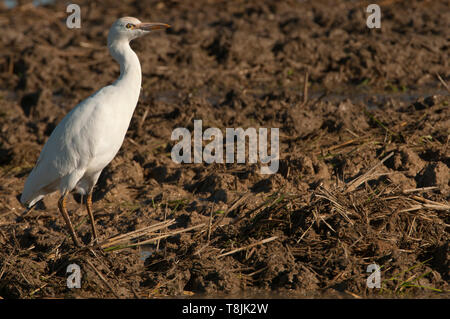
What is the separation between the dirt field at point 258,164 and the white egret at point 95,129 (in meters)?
0.60

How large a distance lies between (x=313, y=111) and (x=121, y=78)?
337cm

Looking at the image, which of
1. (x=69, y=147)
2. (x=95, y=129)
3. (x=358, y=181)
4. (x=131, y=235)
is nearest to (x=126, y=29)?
(x=95, y=129)

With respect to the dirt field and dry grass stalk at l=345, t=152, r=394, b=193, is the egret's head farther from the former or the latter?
dry grass stalk at l=345, t=152, r=394, b=193

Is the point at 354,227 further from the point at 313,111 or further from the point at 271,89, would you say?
the point at 271,89

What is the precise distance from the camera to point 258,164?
7.50 m

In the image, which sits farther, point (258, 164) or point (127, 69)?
point (258, 164)

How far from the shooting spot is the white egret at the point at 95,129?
20.1 ft

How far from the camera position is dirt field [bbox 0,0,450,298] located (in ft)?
18.2

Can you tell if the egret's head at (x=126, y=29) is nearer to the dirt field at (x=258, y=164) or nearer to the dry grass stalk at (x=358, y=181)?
the dirt field at (x=258, y=164)

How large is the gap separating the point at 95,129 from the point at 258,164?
2104 mm

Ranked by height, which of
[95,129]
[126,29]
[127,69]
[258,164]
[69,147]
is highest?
[126,29]

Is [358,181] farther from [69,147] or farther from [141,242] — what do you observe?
[69,147]

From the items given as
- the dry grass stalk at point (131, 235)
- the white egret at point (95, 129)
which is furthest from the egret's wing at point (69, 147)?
the dry grass stalk at point (131, 235)

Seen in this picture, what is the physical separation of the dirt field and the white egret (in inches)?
23.6
